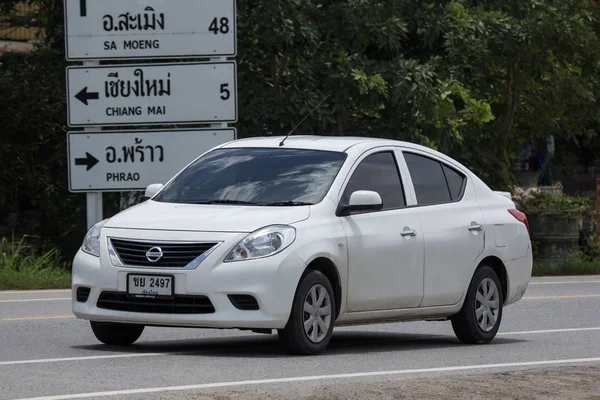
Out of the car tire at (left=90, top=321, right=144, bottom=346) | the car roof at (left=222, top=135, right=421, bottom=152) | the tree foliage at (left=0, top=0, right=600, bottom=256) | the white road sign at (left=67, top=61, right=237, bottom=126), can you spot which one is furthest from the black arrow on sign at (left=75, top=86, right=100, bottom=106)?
the car tire at (left=90, top=321, right=144, bottom=346)

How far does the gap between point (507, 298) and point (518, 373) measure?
10.4ft

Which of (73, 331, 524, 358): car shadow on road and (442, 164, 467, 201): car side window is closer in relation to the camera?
(73, 331, 524, 358): car shadow on road

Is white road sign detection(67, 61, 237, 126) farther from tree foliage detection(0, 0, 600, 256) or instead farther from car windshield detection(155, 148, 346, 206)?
car windshield detection(155, 148, 346, 206)

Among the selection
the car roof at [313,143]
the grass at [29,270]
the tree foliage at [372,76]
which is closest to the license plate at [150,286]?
the car roof at [313,143]

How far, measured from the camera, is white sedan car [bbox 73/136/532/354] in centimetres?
1005

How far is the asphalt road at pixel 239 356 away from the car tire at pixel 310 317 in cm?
12

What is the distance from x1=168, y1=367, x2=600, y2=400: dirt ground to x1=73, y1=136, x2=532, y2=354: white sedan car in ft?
5.04

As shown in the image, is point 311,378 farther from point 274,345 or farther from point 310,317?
point 274,345

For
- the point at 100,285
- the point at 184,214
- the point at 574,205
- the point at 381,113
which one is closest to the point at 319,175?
the point at 184,214

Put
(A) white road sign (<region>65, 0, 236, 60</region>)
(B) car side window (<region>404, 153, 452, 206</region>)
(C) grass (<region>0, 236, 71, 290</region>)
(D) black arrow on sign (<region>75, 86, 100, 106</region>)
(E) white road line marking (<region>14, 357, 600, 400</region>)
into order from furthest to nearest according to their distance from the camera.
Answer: (A) white road sign (<region>65, 0, 236, 60</region>), (D) black arrow on sign (<region>75, 86, 100, 106</region>), (C) grass (<region>0, 236, 71, 290</region>), (B) car side window (<region>404, 153, 452, 206</region>), (E) white road line marking (<region>14, 357, 600, 400</region>)

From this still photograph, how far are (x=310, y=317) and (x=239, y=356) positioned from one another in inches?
22.8

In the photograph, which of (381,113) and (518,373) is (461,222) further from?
(381,113)

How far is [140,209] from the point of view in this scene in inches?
429

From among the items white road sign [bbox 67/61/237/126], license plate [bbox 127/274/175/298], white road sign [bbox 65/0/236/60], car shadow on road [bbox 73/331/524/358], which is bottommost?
car shadow on road [bbox 73/331/524/358]
